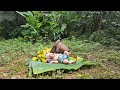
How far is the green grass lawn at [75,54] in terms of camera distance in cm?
479

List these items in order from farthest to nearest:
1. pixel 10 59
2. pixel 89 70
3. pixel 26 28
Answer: pixel 26 28 < pixel 10 59 < pixel 89 70

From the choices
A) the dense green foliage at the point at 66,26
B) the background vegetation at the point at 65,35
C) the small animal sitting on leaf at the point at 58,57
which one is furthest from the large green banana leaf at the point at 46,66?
the dense green foliage at the point at 66,26

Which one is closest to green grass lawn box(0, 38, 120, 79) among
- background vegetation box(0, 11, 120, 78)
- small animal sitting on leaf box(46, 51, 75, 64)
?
background vegetation box(0, 11, 120, 78)

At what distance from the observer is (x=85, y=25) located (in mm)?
7938

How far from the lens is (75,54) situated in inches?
239

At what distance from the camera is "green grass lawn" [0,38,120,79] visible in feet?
15.7

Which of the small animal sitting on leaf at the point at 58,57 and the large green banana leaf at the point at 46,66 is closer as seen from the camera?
the large green banana leaf at the point at 46,66

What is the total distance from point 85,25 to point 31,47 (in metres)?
1.96

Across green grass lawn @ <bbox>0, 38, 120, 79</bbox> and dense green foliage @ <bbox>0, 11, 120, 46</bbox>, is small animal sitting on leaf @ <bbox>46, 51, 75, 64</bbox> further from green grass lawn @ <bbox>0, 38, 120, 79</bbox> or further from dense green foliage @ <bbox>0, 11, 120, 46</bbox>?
dense green foliage @ <bbox>0, 11, 120, 46</bbox>

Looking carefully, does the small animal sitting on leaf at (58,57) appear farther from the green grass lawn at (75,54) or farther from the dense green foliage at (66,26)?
the dense green foliage at (66,26)

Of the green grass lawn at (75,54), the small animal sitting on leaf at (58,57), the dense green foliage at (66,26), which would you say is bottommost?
the green grass lawn at (75,54)

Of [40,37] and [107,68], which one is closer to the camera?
[107,68]
